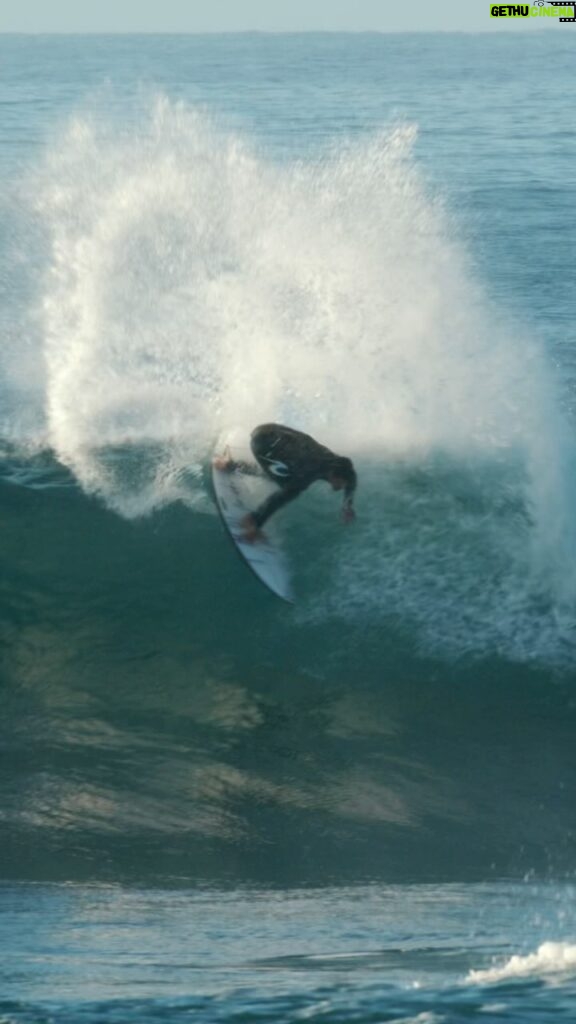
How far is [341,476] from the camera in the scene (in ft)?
41.2

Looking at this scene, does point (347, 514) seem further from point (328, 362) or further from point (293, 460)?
point (328, 362)

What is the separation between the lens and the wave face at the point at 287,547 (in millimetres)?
10359

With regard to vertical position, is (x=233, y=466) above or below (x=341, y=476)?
above

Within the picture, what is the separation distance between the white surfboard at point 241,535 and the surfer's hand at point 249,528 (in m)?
0.03

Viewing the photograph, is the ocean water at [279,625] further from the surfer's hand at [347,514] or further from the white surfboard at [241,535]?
the surfer's hand at [347,514]

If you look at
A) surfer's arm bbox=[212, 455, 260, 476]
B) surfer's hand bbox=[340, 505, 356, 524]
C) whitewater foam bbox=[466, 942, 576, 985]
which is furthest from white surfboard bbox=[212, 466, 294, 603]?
whitewater foam bbox=[466, 942, 576, 985]

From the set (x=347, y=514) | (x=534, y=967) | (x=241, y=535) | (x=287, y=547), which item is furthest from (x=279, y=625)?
(x=534, y=967)

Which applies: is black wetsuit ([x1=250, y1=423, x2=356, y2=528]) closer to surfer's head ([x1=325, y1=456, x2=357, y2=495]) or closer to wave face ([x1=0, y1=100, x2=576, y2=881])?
surfer's head ([x1=325, y1=456, x2=357, y2=495])

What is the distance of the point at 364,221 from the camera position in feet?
57.7

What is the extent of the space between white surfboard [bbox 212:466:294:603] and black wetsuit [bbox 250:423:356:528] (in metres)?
0.45

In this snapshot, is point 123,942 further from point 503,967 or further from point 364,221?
point 364,221

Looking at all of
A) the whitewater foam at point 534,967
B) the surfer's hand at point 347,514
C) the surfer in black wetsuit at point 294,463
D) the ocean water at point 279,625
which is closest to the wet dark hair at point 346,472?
the surfer in black wetsuit at point 294,463

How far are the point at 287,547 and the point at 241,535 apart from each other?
15.9 inches

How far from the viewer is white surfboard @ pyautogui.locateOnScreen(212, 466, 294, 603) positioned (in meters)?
12.7
